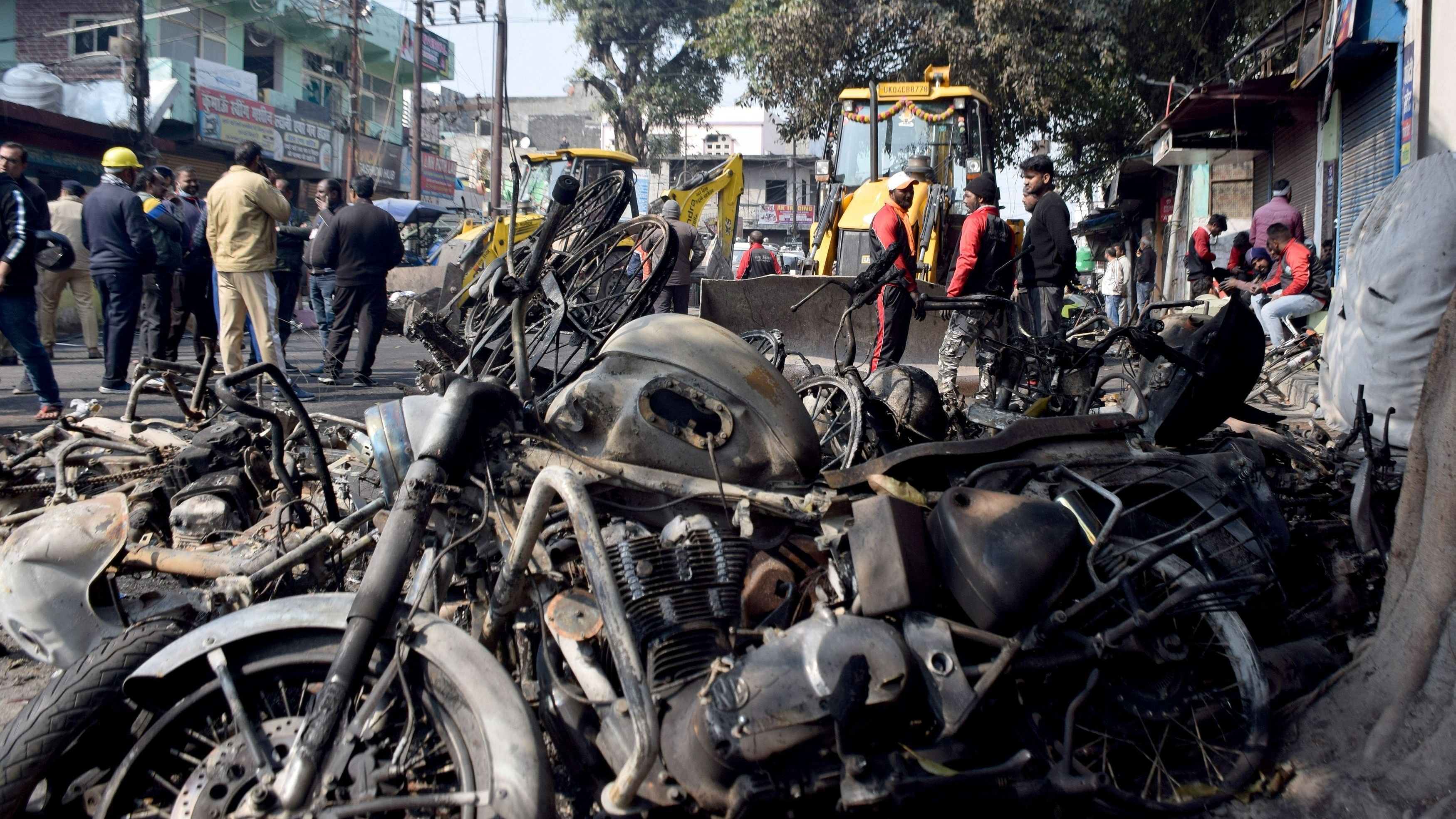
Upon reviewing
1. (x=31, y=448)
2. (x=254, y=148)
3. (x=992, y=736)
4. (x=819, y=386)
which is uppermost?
(x=254, y=148)

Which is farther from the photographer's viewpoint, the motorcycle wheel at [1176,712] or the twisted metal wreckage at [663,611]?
the motorcycle wheel at [1176,712]

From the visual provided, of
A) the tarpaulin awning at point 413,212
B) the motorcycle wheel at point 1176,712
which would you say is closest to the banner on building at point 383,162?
the tarpaulin awning at point 413,212

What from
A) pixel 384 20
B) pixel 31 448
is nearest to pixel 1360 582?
pixel 31 448

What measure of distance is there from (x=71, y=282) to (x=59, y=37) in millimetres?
17210

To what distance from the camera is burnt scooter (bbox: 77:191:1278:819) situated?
202cm

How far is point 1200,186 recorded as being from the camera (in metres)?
17.7

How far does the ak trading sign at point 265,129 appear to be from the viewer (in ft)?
71.5

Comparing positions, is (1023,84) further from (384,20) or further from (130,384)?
(384,20)

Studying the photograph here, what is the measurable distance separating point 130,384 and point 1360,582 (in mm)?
8582

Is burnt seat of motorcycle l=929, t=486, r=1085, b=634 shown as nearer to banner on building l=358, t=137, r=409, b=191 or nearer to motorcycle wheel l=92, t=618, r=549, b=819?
motorcycle wheel l=92, t=618, r=549, b=819

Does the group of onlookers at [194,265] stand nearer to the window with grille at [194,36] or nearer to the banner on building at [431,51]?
the window with grille at [194,36]

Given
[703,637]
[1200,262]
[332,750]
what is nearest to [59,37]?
[1200,262]

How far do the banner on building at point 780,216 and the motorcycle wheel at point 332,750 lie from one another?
3658cm

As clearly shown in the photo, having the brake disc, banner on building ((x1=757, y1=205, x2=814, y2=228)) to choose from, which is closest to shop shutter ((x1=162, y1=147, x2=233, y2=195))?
banner on building ((x1=757, y1=205, x2=814, y2=228))
